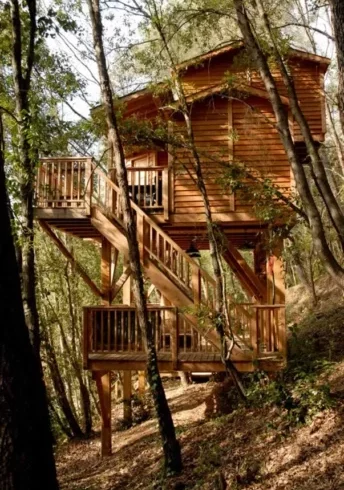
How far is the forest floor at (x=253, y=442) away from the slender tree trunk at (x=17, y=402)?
338 centimetres

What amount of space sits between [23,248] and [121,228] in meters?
2.91

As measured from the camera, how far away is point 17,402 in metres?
3.80

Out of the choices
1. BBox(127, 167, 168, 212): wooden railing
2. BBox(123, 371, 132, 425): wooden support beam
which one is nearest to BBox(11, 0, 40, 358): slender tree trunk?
BBox(127, 167, 168, 212): wooden railing

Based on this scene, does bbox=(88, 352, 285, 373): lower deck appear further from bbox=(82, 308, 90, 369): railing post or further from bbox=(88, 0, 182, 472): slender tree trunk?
bbox=(88, 0, 182, 472): slender tree trunk

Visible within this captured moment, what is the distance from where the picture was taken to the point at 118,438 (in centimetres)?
1264

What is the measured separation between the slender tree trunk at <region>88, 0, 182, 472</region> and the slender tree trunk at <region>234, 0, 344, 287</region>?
2.53m

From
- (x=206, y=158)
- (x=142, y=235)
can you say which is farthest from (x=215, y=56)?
(x=142, y=235)

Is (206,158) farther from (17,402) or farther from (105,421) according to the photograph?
(17,402)

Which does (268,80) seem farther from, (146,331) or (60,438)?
(60,438)

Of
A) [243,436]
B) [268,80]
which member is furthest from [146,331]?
[268,80]

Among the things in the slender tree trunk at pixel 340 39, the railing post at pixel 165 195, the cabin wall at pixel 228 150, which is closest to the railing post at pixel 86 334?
the railing post at pixel 165 195

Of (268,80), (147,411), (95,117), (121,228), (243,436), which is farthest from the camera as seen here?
(147,411)

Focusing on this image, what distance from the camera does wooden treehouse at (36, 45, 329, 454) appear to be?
987cm

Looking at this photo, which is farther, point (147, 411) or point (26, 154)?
point (147, 411)
